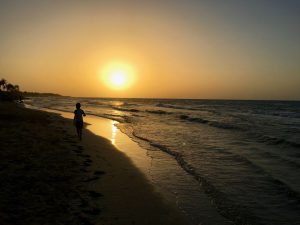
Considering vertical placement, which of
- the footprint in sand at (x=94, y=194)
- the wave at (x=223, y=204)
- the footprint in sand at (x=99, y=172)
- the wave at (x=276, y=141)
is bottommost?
the wave at (x=223, y=204)

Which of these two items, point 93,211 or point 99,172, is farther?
point 99,172

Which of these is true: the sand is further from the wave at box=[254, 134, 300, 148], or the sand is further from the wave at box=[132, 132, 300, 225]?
the wave at box=[254, 134, 300, 148]

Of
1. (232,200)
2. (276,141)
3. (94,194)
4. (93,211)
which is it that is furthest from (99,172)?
(276,141)

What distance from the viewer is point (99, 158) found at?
1355 centimetres

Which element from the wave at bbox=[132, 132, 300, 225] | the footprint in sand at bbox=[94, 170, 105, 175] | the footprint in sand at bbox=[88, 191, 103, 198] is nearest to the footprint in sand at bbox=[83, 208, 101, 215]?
the footprint in sand at bbox=[88, 191, 103, 198]

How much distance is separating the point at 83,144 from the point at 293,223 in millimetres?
11814

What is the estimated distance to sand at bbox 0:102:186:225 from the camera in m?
6.78

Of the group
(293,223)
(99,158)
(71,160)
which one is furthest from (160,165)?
(293,223)

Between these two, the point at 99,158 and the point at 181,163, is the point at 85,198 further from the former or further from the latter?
A: the point at 181,163

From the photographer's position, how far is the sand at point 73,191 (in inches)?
267

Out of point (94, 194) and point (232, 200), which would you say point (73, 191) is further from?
point (232, 200)

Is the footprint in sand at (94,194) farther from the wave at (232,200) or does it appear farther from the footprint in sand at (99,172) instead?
the wave at (232,200)

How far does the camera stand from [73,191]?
27.6 ft

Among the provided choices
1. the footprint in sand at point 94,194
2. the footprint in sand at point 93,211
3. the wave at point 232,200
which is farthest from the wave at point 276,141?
the footprint in sand at point 93,211
